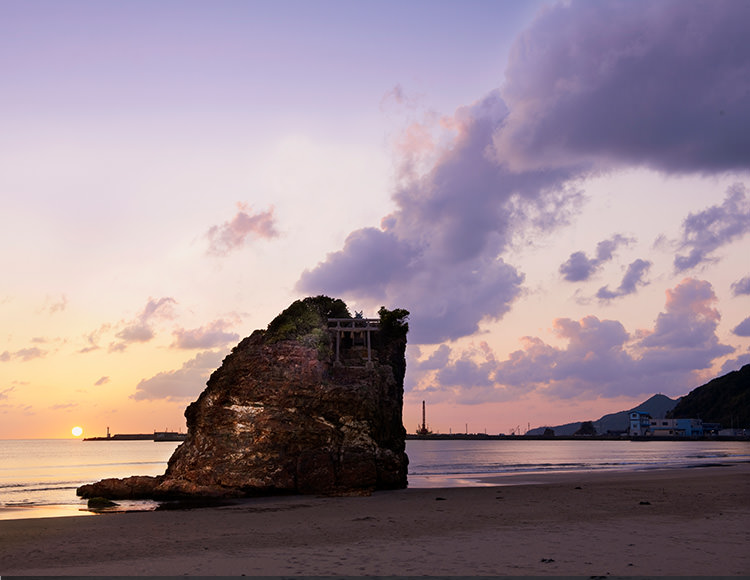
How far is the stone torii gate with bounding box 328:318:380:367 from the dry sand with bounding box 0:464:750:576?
39.6ft

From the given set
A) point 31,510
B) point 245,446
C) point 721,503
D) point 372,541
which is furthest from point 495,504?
point 31,510

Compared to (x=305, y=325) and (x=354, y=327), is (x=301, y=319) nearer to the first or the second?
(x=305, y=325)

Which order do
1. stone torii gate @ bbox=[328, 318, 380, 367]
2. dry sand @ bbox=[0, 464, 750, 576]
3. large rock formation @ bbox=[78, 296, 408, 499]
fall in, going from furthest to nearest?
1. stone torii gate @ bbox=[328, 318, 380, 367]
2. large rock formation @ bbox=[78, 296, 408, 499]
3. dry sand @ bbox=[0, 464, 750, 576]

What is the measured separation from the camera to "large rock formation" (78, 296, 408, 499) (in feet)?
116

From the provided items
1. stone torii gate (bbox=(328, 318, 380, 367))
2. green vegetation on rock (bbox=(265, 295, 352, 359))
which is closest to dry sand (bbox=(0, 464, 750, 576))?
green vegetation on rock (bbox=(265, 295, 352, 359))

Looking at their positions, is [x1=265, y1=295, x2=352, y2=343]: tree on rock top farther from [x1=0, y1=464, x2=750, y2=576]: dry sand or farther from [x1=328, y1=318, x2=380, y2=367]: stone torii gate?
[x1=0, y1=464, x2=750, y2=576]: dry sand

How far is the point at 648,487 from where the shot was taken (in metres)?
37.2

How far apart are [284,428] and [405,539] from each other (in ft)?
58.0

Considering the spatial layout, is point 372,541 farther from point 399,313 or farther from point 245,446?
point 399,313

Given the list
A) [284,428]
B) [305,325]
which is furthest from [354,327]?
[284,428]

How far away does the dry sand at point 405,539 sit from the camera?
15.3 metres

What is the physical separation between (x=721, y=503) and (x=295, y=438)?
2097 cm

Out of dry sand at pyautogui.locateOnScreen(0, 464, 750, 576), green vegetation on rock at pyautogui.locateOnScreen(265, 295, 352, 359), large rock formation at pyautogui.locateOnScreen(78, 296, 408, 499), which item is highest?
green vegetation on rock at pyautogui.locateOnScreen(265, 295, 352, 359)

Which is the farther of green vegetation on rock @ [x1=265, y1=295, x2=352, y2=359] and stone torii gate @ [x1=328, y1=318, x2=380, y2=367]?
stone torii gate @ [x1=328, y1=318, x2=380, y2=367]
